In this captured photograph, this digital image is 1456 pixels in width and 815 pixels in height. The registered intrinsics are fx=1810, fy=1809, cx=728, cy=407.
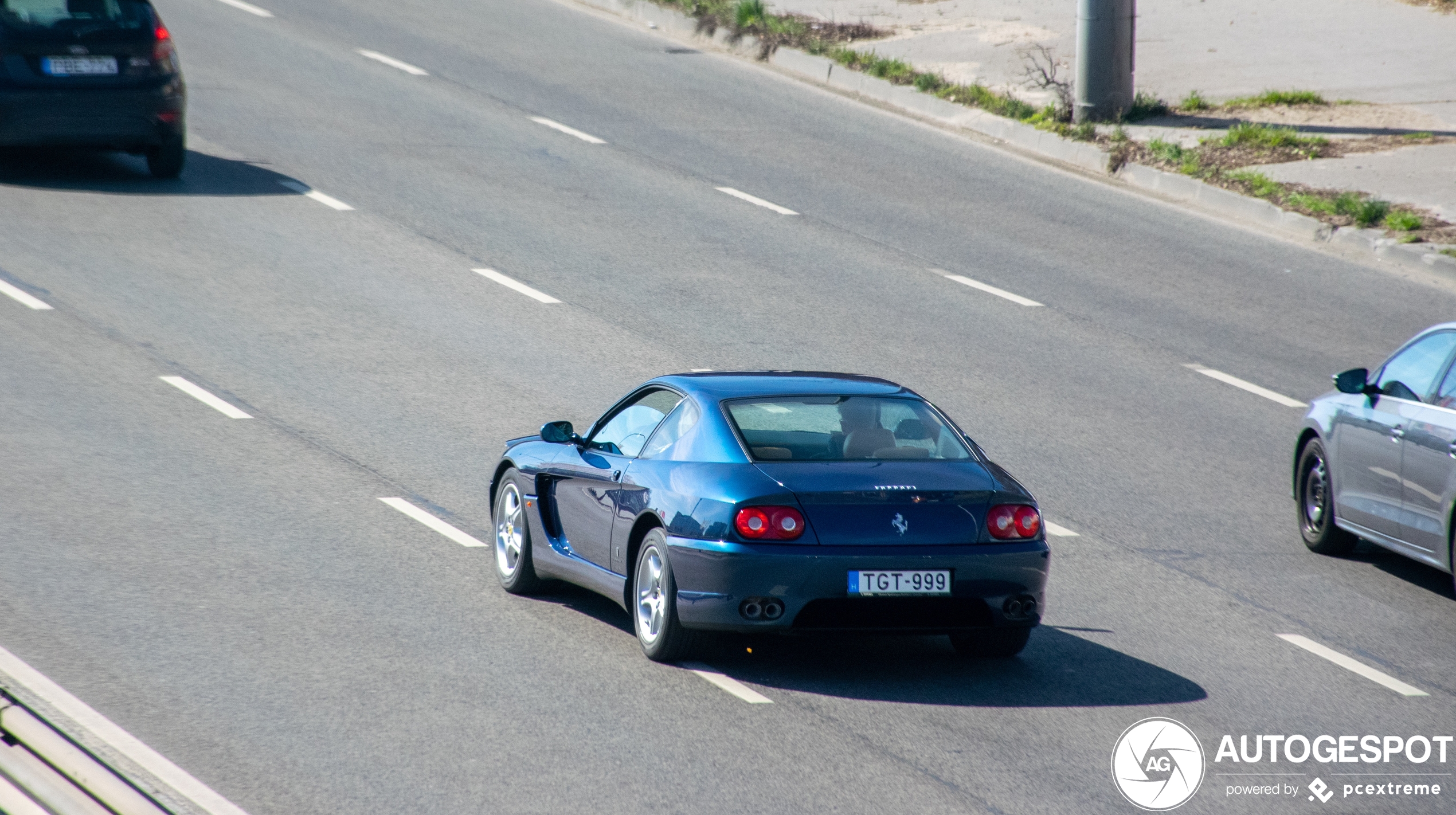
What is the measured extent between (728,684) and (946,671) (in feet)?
3.29

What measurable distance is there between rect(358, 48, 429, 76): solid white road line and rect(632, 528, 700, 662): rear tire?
1753 cm

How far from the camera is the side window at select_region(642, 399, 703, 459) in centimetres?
808

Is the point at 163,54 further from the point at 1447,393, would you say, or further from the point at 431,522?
the point at 1447,393

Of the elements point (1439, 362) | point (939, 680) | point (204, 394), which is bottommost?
point (204, 394)

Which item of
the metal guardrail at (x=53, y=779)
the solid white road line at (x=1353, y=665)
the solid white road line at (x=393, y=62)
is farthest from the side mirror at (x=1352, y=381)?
the solid white road line at (x=393, y=62)

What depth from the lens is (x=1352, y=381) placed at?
10.2 meters

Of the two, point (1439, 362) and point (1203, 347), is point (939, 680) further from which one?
point (1203, 347)

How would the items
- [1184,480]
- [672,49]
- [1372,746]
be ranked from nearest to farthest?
[1372,746] → [1184,480] → [672,49]

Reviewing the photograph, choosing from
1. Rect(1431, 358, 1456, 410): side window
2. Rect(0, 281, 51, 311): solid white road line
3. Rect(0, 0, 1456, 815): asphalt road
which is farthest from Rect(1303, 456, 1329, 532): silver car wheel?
Rect(0, 281, 51, 311): solid white road line

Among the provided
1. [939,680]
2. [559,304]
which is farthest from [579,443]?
[559,304]

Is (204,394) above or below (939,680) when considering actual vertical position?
below

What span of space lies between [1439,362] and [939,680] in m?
3.82

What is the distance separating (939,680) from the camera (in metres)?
7.71

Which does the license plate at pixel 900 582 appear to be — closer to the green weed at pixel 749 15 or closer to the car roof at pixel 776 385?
the car roof at pixel 776 385
